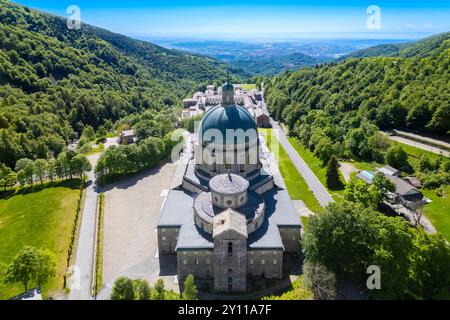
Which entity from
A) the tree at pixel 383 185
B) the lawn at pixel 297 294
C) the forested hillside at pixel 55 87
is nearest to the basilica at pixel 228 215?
the lawn at pixel 297 294

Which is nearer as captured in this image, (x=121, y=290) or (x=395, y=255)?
(x=121, y=290)

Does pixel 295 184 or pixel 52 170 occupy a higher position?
pixel 52 170

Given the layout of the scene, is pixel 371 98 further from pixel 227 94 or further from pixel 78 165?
pixel 78 165

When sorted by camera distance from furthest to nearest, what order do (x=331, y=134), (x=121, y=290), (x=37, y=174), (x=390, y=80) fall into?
(x=390, y=80) → (x=331, y=134) → (x=37, y=174) → (x=121, y=290)

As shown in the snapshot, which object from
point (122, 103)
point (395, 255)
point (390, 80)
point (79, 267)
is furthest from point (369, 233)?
point (122, 103)

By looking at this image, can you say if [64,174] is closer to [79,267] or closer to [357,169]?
[79,267]

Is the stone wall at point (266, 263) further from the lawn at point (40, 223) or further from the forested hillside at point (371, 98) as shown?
the forested hillside at point (371, 98)

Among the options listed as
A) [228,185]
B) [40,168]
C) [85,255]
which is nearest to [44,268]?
[85,255]
